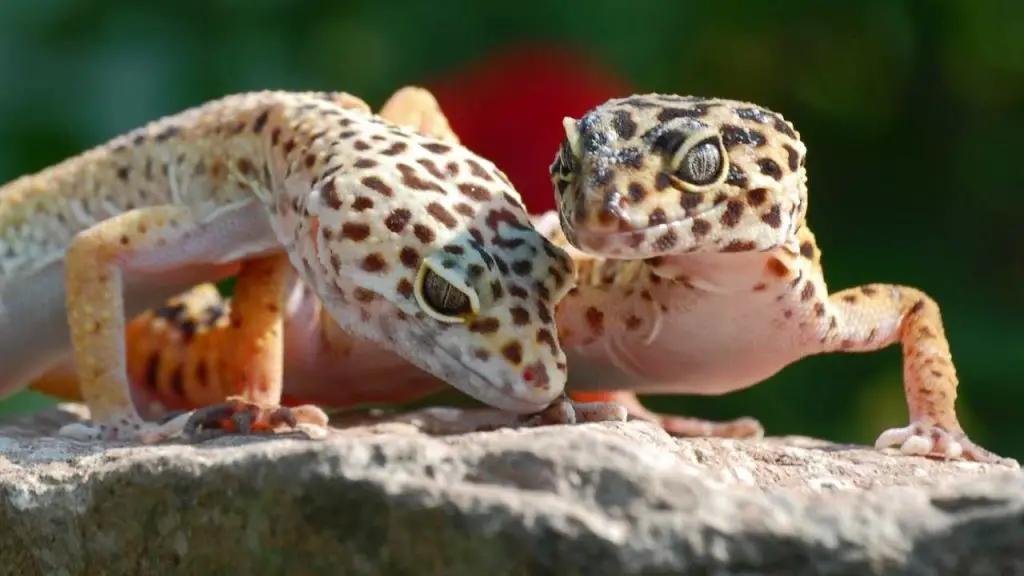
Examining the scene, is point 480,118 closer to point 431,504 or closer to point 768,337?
point 768,337

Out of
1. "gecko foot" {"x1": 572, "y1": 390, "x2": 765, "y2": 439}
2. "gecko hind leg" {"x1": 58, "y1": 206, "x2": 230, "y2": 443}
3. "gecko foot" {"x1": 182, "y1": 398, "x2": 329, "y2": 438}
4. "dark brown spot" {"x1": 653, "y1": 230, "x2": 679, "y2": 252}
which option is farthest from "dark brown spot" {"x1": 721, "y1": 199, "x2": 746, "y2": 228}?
"gecko hind leg" {"x1": 58, "y1": 206, "x2": 230, "y2": 443}

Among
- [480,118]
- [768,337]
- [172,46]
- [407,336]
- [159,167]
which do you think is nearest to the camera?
[407,336]

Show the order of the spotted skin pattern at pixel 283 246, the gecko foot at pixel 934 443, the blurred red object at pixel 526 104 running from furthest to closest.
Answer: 1. the blurred red object at pixel 526 104
2. the gecko foot at pixel 934 443
3. the spotted skin pattern at pixel 283 246

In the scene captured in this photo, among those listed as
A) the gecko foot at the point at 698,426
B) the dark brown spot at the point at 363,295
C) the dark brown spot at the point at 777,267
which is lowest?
the gecko foot at the point at 698,426

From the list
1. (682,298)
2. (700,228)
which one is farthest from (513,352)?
(682,298)

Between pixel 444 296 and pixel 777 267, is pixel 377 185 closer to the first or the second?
pixel 444 296

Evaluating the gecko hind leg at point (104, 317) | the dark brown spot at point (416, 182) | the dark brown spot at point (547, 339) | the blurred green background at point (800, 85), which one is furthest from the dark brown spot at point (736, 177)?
the blurred green background at point (800, 85)

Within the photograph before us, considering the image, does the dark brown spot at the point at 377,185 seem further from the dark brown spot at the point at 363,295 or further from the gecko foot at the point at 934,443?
the gecko foot at the point at 934,443

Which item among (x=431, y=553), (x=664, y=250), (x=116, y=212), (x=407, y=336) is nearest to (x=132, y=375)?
(x=116, y=212)
